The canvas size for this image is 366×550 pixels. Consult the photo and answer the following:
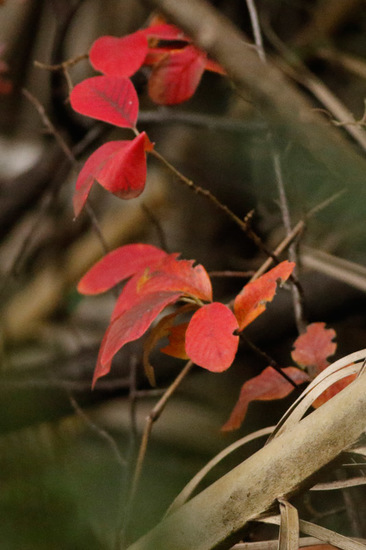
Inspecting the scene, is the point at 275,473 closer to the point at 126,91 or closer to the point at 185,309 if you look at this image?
the point at 185,309

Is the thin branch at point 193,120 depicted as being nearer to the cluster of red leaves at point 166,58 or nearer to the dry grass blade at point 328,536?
the cluster of red leaves at point 166,58

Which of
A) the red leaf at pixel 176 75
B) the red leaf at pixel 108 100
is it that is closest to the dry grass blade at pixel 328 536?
the red leaf at pixel 108 100

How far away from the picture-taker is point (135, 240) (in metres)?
1.78

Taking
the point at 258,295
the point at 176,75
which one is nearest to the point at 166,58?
the point at 176,75

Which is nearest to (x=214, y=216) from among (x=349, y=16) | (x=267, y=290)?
(x=349, y=16)

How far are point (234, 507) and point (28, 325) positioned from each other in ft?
4.89

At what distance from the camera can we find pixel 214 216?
5.30ft

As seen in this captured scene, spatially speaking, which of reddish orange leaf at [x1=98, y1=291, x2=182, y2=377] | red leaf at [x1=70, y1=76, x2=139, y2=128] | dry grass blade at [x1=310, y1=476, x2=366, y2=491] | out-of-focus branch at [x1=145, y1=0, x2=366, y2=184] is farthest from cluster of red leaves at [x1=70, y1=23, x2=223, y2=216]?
dry grass blade at [x1=310, y1=476, x2=366, y2=491]

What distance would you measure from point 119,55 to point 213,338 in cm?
36

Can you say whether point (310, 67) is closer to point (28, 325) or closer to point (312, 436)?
point (28, 325)

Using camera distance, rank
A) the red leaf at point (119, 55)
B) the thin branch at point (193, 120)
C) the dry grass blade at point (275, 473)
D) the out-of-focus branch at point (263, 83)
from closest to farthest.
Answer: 1. the out-of-focus branch at point (263, 83)
2. the dry grass blade at point (275, 473)
3. the red leaf at point (119, 55)
4. the thin branch at point (193, 120)

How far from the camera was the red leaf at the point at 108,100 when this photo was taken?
0.53 m

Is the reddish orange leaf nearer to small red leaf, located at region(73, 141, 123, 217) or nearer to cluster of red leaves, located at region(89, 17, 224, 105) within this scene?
small red leaf, located at region(73, 141, 123, 217)

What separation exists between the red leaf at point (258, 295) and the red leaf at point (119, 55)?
0.28 metres
